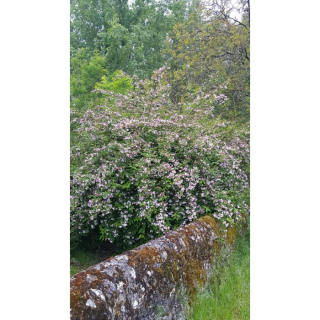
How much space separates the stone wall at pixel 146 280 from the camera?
134 cm

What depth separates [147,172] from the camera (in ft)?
9.68

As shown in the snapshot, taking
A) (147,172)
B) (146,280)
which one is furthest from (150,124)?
(146,280)

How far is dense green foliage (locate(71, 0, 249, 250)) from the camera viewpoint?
2.74m

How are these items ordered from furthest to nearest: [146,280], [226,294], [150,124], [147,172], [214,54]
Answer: [214,54] → [150,124] → [147,172] → [226,294] → [146,280]

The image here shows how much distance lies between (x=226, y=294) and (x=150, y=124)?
1811 mm

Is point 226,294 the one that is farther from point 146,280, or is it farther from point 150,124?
point 150,124

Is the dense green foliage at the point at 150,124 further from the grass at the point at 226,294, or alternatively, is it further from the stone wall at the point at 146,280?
the stone wall at the point at 146,280

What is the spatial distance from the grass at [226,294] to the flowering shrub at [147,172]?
41 cm

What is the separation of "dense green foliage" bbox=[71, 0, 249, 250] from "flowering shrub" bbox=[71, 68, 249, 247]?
0.04 ft

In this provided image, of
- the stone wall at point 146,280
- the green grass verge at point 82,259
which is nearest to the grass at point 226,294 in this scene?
the stone wall at point 146,280
